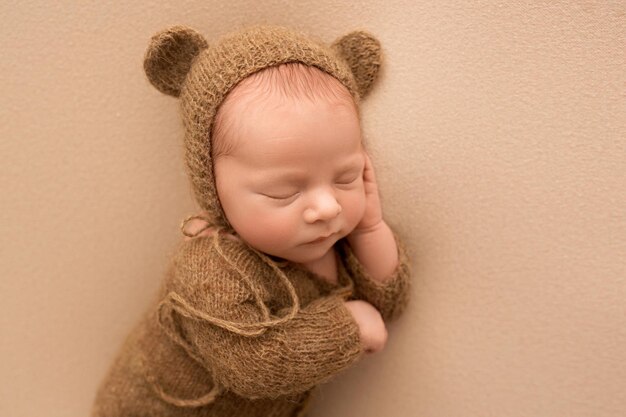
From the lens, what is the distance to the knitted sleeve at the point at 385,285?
3.17 feet

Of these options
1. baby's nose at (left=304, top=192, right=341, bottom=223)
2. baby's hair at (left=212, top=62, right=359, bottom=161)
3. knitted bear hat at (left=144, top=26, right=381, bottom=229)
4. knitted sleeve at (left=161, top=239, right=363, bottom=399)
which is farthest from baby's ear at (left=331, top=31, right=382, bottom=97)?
knitted sleeve at (left=161, top=239, right=363, bottom=399)

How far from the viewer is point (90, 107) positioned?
1.02 m

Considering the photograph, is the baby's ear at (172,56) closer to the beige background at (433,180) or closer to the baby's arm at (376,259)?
the beige background at (433,180)

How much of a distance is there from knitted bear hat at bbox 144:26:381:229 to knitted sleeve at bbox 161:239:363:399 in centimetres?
9

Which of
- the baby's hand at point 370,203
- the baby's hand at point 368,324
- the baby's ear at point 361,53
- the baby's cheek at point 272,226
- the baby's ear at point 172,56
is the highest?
the baby's ear at point 172,56

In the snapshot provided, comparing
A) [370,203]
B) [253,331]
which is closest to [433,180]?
[370,203]

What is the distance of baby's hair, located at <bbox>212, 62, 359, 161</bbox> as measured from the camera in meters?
0.79

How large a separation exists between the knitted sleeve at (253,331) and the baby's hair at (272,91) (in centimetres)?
18

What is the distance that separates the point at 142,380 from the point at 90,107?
1.62 ft

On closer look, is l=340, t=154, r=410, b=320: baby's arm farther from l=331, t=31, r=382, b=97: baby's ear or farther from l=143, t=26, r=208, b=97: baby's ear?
l=143, t=26, r=208, b=97: baby's ear

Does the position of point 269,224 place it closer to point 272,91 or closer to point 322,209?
point 322,209

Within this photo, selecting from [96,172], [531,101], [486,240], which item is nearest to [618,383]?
[486,240]

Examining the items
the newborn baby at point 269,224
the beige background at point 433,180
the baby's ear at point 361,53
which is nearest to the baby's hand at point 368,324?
the newborn baby at point 269,224

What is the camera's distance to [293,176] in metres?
0.79
